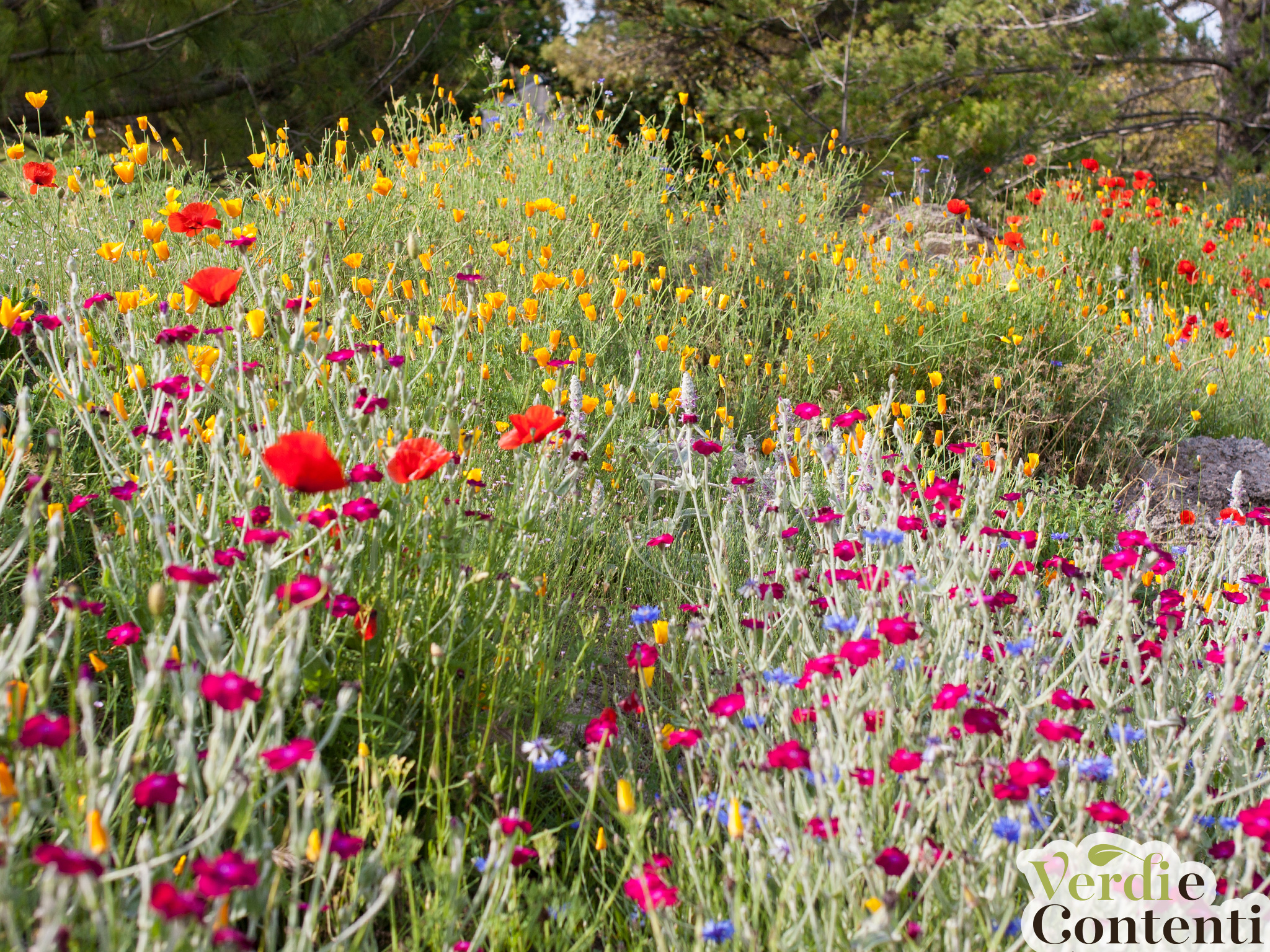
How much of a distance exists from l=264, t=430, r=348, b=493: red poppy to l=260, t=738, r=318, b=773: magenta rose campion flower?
1.06ft

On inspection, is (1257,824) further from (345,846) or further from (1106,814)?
(345,846)

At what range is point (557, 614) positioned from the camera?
6.13 feet

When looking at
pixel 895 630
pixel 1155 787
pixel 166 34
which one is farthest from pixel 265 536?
pixel 166 34

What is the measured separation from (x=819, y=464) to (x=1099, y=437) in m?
1.37

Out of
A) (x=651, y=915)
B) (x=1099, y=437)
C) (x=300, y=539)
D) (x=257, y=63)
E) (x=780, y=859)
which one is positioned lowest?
(x=1099, y=437)

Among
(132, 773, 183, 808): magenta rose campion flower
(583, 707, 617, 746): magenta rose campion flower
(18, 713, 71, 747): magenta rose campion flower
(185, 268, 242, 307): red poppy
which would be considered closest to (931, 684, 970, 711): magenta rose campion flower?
(583, 707, 617, 746): magenta rose campion flower

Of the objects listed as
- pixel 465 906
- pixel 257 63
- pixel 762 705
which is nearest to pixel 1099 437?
pixel 762 705

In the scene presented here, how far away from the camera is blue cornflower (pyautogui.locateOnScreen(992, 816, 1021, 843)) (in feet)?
3.72

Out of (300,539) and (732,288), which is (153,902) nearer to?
(300,539)

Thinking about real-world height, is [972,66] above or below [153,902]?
above

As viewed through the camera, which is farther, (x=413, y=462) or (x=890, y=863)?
(x=413, y=462)

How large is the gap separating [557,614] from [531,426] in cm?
46

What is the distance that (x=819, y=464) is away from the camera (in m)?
2.96

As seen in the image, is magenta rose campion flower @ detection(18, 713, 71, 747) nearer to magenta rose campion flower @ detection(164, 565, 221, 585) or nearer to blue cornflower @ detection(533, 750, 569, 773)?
magenta rose campion flower @ detection(164, 565, 221, 585)
